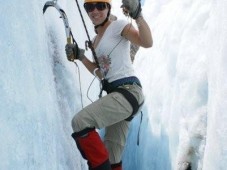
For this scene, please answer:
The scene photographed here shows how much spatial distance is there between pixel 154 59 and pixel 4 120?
544cm

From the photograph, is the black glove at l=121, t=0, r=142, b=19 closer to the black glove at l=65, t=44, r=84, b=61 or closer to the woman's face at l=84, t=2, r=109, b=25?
the woman's face at l=84, t=2, r=109, b=25

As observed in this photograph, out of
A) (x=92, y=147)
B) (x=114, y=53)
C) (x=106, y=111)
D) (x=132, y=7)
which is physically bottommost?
(x=92, y=147)

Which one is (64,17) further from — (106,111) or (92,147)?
(92,147)

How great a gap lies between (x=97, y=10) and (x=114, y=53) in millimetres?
402

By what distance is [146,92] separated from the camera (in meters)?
7.24

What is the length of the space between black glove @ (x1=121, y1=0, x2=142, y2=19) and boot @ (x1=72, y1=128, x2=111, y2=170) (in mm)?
929

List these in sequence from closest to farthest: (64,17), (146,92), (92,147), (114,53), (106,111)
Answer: (92,147) < (106,111) < (114,53) < (64,17) < (146,92)

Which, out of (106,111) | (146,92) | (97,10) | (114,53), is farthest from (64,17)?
(146,92)

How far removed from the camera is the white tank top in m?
3.17

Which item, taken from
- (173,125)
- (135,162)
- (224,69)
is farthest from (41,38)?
(135,162)

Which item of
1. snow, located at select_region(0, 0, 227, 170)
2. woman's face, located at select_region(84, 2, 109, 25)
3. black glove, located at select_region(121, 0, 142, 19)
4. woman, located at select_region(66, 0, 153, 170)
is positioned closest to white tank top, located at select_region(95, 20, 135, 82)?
woman, located at select_region(66, 0, 153, 170)

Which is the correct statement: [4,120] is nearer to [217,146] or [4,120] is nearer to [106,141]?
[106,141]

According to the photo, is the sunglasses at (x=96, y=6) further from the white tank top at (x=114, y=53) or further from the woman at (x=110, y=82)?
the white tank top at (x=114, y=53)

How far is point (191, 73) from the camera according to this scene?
16.4ft
